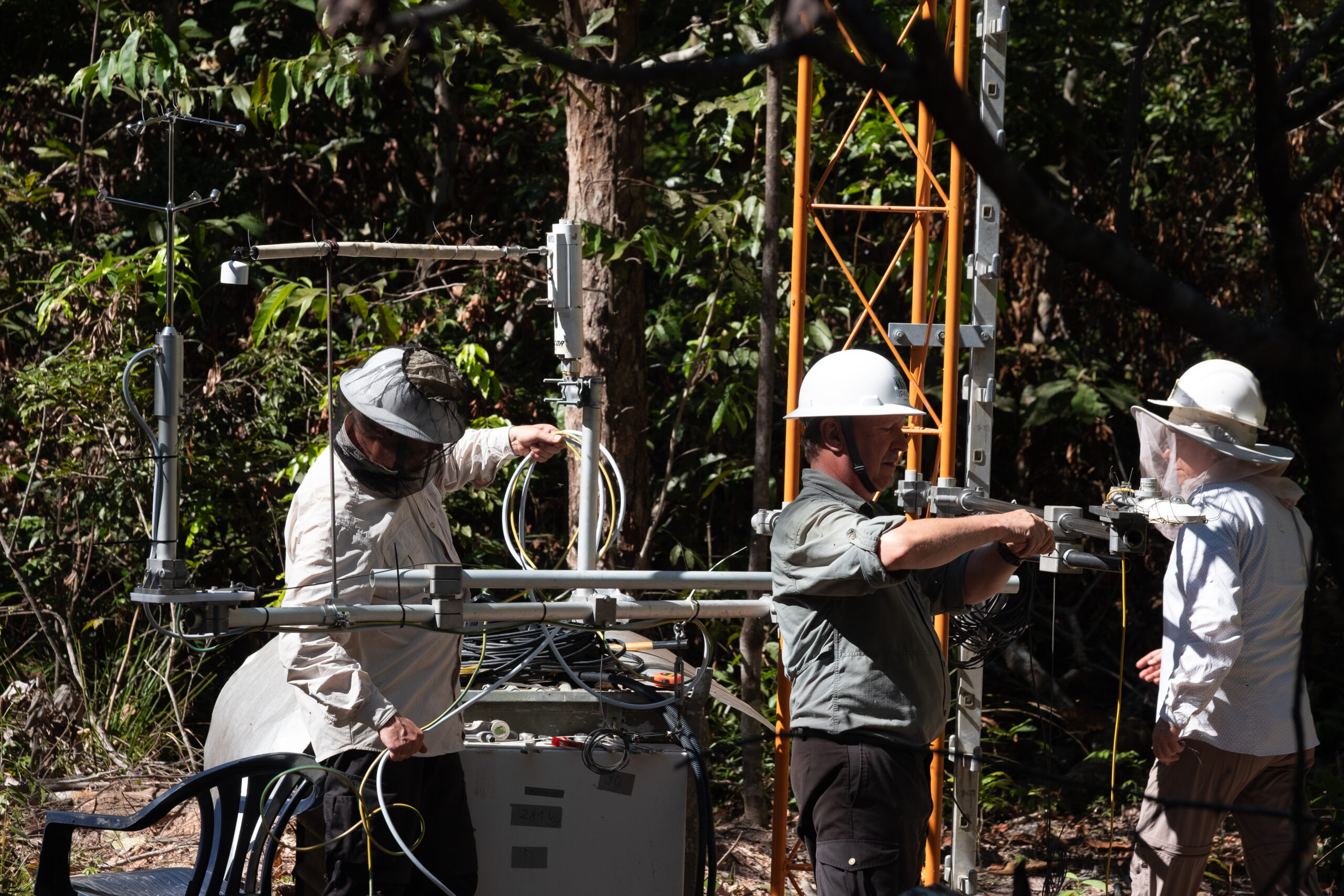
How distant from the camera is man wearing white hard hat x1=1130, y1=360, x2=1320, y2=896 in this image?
3.22 m

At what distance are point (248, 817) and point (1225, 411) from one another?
278cm

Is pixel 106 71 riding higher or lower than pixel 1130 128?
higher

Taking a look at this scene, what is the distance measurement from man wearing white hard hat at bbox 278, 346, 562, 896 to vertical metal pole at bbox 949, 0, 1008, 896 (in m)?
1.97

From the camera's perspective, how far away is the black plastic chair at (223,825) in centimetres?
296

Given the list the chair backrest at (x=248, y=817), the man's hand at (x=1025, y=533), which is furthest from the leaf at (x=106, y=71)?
the man's hand at (x=1025, y=533)

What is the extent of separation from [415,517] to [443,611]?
0.48 metres

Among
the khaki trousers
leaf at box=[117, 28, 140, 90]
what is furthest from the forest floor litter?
leaf at box=[117, 28, 140, 90]

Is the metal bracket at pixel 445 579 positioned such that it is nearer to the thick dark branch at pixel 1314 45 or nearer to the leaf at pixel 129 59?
the thick dark branch at pixel 1314 45

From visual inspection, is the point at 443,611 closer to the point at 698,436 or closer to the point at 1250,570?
the point at 1250,570

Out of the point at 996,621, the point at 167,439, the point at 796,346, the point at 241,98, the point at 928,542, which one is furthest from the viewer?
the point at 241,98

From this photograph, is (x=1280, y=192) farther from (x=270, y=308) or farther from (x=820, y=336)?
(x=270, y=308)

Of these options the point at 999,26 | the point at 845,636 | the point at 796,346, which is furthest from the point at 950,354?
the point at 845,636

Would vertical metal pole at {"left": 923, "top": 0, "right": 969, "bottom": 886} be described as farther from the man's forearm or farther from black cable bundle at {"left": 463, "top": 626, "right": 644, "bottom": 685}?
the man's forearm

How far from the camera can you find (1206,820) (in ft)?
10.7
